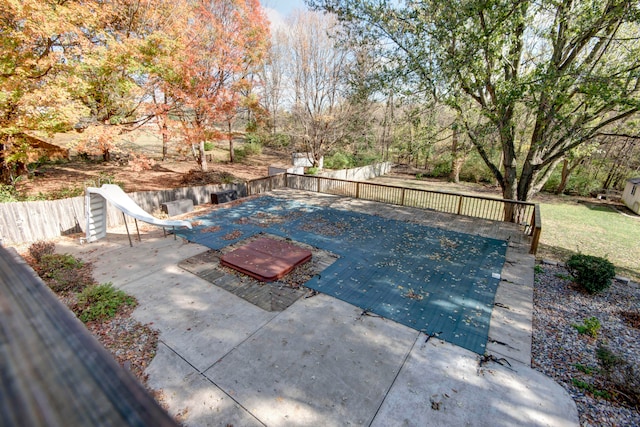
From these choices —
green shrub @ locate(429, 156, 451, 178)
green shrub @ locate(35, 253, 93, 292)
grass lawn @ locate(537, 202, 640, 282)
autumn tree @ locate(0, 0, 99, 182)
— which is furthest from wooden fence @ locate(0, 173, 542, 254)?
green shrub @ locate(429, 156, 451, 178)

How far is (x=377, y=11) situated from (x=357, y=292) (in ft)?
25.8

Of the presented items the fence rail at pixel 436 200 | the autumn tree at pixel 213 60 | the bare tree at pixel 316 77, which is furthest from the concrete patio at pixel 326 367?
the bare tree at pixel 316 77

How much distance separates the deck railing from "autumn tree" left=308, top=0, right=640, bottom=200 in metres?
0.79

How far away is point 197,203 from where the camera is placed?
1129 centimetres

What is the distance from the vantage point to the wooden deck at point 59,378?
1.77 feet

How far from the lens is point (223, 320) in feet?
15.2

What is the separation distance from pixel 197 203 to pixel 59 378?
11.5 metres

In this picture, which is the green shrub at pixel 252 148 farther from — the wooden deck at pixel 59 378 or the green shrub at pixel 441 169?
the wooden deck at pixel 59 378

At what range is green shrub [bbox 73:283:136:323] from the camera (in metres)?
4.60

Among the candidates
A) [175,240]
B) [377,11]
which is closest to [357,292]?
[175,240]

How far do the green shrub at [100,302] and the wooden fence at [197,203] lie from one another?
4090mm

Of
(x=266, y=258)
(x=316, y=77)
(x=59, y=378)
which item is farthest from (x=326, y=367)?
(x=316, y=77)

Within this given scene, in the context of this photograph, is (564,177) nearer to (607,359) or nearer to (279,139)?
(607,359)

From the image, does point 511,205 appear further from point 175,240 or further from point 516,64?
point 175,240
